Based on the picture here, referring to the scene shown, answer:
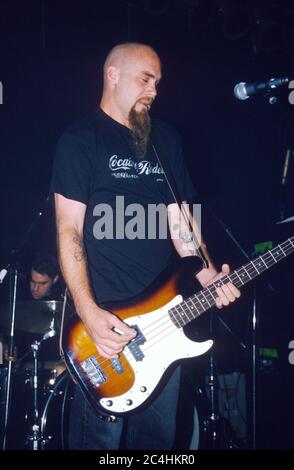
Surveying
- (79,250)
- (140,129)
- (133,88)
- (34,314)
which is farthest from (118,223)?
(34,314)

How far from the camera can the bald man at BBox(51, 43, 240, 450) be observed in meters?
2.09

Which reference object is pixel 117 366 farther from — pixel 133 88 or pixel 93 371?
pixel 133 88

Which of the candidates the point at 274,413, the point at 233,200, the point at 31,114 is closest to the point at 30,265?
the point at 31,114

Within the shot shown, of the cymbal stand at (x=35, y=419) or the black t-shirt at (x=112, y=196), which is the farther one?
the cymbal stand at (x=35, y=419)

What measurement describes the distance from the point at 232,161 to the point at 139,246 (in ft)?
10.5

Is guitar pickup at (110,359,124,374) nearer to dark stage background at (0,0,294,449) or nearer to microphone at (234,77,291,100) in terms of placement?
microphone at (234,77,291,100)

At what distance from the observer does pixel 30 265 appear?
Result: 5.39 metres

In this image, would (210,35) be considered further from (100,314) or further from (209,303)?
(100,314)

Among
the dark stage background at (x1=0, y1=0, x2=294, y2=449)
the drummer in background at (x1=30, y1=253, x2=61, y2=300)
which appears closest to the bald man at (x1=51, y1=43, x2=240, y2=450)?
the dark stage background at (x1=0, y1=0, x2=294, y2=449)

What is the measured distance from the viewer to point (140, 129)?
2504 millimetres

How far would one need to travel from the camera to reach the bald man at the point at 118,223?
2.09 meters

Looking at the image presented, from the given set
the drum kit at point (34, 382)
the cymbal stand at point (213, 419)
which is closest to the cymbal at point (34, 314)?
the drum kit at point (34, 382)

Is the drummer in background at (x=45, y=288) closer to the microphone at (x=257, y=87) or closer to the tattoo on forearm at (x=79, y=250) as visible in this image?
the tattoo on forearm at (x=79, y=250)
